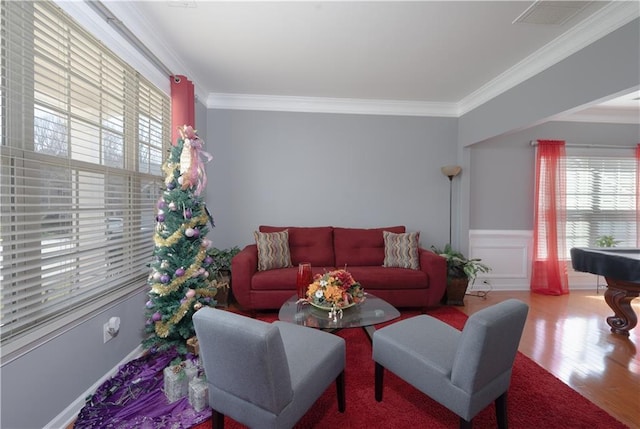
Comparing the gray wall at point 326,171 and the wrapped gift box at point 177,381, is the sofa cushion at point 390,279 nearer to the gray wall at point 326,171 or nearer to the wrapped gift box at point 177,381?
the gray wall at point 326,171

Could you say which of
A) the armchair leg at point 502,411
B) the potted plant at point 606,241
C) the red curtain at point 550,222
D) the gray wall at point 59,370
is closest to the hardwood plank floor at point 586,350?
the gray wall at point 59,370

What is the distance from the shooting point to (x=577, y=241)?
13.9ft

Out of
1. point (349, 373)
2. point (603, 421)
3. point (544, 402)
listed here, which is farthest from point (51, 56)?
point (603, 421)

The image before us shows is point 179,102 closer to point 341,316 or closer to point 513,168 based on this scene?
point 341,316

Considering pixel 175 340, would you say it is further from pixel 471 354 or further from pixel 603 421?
pixel 603 421

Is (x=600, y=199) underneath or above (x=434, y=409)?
above

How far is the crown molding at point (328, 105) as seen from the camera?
3807 mm

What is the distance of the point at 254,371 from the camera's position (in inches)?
46.8

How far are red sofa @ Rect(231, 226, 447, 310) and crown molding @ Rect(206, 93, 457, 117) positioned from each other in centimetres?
169

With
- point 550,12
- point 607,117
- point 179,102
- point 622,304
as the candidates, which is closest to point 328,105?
point 179,102

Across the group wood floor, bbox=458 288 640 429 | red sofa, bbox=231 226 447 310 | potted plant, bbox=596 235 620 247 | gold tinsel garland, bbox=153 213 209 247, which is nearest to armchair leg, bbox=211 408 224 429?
gold tinsel garland, bbox=153 213 209 247

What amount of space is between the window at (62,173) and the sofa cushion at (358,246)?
220cm

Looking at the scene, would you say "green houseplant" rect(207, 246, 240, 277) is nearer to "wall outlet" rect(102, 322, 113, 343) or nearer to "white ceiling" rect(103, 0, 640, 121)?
"wall outlet" rect(102, 322, 113, 343)

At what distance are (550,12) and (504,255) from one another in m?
3.21
